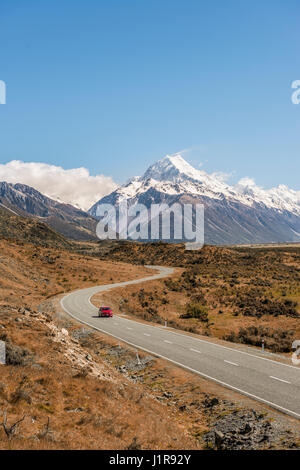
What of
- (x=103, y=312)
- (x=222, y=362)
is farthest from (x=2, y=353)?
(x=103, y=312)

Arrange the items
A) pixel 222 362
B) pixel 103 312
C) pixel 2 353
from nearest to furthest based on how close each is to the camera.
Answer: pixel 2 353 < pixel 222 362 < pixel 103 312

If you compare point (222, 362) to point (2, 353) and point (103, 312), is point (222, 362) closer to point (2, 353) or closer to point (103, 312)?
point (2, 353)

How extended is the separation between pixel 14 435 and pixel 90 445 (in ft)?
6.74

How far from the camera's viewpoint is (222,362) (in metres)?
19.7

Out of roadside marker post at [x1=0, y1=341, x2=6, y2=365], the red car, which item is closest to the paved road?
the red car

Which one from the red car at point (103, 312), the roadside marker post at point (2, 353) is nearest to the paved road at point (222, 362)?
the red car at point (103, 312)

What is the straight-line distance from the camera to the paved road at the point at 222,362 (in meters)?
14.7

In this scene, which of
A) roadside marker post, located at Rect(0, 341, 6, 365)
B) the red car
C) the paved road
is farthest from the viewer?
the red car

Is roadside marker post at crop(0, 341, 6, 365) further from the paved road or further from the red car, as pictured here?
the red car

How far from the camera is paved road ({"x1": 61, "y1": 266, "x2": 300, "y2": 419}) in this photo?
1474 centimetres

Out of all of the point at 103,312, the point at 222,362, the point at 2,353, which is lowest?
the point at 103,312

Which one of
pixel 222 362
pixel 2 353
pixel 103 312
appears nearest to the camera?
pixel 2 353

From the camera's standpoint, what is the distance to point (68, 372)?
1444 centimetres

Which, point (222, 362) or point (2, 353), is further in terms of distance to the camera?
point (222, 362)
